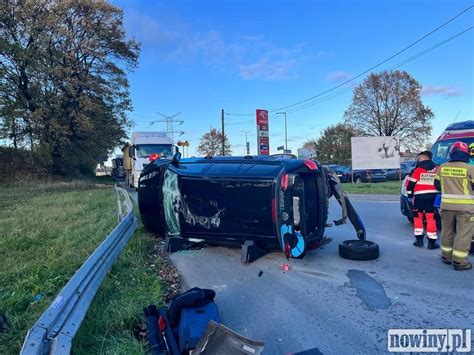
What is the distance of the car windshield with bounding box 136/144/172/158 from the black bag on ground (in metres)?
20.1

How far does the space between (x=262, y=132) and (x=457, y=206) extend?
22717mm

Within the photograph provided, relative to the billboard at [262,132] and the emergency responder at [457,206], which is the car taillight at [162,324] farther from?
the billboard at [262,132]

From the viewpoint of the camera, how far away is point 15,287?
4.52m

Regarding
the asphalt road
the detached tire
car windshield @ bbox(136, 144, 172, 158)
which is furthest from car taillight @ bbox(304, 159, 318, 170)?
car windshield @ bbox(136, 144, 172, 158)

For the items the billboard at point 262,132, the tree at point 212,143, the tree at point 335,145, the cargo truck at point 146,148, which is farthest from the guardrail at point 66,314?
the tree at point 212,143

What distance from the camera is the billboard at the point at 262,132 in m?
27.7

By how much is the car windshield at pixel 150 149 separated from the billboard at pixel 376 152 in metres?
10.8

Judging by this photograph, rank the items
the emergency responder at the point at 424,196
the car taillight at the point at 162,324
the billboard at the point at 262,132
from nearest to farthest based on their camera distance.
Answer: the car taillight at the point at 162,324 → the emergency responder at the point at 424,196 → the billboard at the point at 262,132

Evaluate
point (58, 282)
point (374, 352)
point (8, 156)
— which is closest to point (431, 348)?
point (374, 352)

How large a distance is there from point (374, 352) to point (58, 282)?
3.49 metres

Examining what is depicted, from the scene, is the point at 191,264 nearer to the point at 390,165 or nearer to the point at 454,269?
the point at 454,269

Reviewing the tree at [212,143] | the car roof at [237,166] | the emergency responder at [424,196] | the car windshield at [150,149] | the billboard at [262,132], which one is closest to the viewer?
the car roof at [237,166]

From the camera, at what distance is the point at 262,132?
2792cm

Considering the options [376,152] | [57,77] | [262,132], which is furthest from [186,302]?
[57,77]
